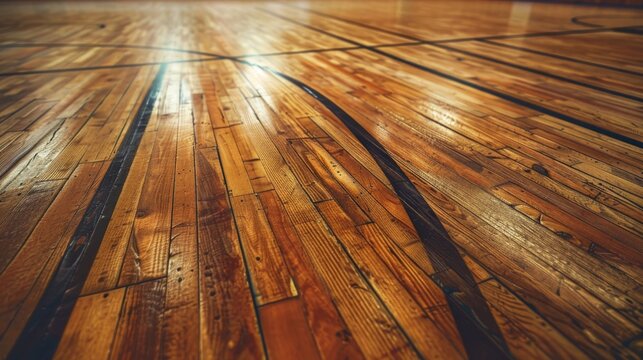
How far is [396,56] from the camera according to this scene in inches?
139

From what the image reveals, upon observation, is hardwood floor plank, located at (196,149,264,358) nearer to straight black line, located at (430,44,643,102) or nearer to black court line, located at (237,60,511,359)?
black court line, located at (237,60,511,359)

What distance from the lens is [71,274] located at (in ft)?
3.05

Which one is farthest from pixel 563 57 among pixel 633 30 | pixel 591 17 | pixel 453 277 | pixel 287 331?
pixel 591 17

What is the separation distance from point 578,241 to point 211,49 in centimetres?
403

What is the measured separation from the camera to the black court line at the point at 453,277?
76 cm

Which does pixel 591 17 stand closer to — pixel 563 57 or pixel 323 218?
pixel 563 57

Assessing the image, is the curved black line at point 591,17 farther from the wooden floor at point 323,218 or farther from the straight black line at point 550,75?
the wooden floor at point 323,218

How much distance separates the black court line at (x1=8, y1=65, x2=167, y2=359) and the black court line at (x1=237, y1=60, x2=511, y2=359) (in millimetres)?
937

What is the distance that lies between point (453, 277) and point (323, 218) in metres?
0.45

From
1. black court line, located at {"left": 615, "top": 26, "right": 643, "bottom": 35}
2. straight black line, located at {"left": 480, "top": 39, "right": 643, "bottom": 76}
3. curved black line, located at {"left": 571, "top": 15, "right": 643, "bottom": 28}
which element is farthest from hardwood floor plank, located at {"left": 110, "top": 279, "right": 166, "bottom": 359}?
curved black line, located at {"left": 571, "top": 15, "right": 643, "bottom": 28}

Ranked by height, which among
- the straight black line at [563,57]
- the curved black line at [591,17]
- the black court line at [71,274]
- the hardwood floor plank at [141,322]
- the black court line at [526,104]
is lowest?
the hardwood floor plank at [141,322]

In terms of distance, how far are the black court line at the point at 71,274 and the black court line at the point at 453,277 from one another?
3.08 ft

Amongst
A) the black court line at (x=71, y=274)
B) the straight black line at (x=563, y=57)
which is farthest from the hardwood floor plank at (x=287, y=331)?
the straight black line at (x=563, y=57)

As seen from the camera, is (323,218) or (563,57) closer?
(323,218)
